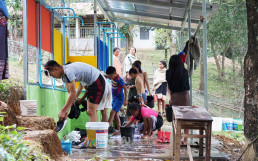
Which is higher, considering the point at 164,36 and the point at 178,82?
the point at 164,36

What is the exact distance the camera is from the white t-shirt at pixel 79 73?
5.81 metres

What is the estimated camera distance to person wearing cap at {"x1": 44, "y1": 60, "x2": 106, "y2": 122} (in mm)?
5668

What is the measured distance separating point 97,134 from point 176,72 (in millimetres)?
2002

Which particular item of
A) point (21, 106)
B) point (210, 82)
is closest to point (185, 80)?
point (21, 106)

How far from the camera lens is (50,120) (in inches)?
206

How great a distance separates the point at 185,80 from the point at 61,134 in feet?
9.17

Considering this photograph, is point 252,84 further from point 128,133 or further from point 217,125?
point 217,125

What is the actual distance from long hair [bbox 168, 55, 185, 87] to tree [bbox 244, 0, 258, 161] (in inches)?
79.6

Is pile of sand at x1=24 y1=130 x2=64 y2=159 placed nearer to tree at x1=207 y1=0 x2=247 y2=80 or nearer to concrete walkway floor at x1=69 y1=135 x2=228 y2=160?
concrete walkway floor at x1=69 y1=135 x2=228 y2=160

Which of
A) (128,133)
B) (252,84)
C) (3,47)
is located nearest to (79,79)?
(3,47)

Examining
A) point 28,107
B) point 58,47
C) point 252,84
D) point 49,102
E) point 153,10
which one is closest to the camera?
point 252,84

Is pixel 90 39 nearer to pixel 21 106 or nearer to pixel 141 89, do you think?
pixel 141 89

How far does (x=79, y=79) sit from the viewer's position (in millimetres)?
6324

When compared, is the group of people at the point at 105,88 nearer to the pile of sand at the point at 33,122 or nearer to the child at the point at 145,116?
the child at the point at 145,116
